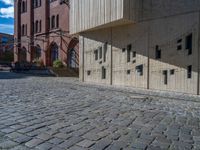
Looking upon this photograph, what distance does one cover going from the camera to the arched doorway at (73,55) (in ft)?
92.6

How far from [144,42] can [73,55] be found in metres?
16.9

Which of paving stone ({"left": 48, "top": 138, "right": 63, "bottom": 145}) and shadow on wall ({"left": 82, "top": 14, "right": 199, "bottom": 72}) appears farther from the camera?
shadow on wall ({"left": 82, "top": 14, "right": 199, "bottom": 72})

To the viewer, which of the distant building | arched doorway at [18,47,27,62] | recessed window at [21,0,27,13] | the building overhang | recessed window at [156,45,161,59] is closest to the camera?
recessed window at [156,45,161,59]

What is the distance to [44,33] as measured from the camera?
32188 millimetres

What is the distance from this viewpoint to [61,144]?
3.71 m

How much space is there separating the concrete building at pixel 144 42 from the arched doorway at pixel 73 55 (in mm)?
11494

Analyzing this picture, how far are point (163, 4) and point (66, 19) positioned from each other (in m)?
18.2

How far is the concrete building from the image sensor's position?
11.1 m

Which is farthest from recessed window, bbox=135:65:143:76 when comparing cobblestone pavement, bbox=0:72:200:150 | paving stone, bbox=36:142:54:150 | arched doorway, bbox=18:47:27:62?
arched doorway, bbox=18:47:27:62

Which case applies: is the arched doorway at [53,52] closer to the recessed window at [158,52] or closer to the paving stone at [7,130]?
the recessed window at [158,52]

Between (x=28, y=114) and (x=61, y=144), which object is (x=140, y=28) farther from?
(x=61, y=144)

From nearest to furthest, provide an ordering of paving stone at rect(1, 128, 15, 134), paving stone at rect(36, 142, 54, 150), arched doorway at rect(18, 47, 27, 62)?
paving stone at rect(36, 142, 54, 150) → paving stone at rect(1, 128, 15, 134) → arched doorway at rect(18, 47, 27, 62)

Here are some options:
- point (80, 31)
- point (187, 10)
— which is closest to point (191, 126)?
point (187, 10)

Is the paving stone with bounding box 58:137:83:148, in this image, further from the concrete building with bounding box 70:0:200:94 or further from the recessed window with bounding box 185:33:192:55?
the recessed window with bounding box 185:33:192:55
